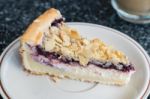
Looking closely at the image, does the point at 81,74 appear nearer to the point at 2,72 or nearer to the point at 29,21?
the point at 2,72

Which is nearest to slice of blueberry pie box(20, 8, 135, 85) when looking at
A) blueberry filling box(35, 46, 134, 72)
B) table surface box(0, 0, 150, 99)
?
blueberry filling box(35, 46, 134, 72)

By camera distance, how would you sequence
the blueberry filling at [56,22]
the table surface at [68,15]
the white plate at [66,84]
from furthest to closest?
the table surface at [68,15] < the blueberry filling at [56,22] < the white plate at [66,84]

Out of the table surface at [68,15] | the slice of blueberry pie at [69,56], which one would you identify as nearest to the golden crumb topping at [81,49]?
the slice of blueberry pie at [69,56]

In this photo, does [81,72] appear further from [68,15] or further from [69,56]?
[68,15]

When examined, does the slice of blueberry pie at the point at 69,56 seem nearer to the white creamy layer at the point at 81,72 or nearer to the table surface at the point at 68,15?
the white creamy layer at the point at 81,72

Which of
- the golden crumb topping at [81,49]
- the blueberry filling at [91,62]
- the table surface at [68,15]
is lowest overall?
the blueberry filling at [91,62]

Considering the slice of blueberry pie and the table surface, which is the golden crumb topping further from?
the table surface
